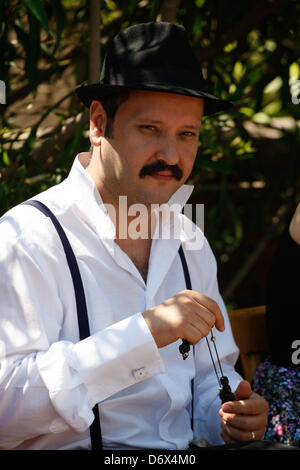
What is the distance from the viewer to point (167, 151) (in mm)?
1901

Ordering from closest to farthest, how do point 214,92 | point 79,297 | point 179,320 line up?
point 179,320 → point 79,297 → point 214,92

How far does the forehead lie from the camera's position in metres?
1.89

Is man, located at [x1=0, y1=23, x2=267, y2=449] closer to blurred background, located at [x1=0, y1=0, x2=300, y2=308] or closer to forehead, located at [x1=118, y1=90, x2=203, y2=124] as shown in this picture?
forehead, located at [x1=118, y1=90, x2=203, y2=124]

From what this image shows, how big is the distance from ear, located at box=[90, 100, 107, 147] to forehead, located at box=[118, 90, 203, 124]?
0.08 m

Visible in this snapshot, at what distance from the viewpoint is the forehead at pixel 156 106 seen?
6.21 ft

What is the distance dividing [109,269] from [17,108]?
1.55 meters

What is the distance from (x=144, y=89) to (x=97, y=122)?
0.24m

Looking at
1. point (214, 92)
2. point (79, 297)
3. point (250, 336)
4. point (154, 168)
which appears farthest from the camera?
point (214, 92)

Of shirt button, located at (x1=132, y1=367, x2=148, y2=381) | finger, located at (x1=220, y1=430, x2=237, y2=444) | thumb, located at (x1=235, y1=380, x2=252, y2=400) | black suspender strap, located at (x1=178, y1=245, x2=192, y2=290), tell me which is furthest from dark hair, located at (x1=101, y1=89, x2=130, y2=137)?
finger, located at (x1=220, y1=430, x2=237, y2=444)

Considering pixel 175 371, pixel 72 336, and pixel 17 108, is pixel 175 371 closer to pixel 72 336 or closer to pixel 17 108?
pixel 72 336

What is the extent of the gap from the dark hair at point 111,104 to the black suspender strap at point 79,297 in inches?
11.4

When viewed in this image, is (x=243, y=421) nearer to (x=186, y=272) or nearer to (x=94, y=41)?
(x=186, y=272)

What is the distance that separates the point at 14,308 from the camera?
5.61ft

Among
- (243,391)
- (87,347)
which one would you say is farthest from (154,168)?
(243,391)
